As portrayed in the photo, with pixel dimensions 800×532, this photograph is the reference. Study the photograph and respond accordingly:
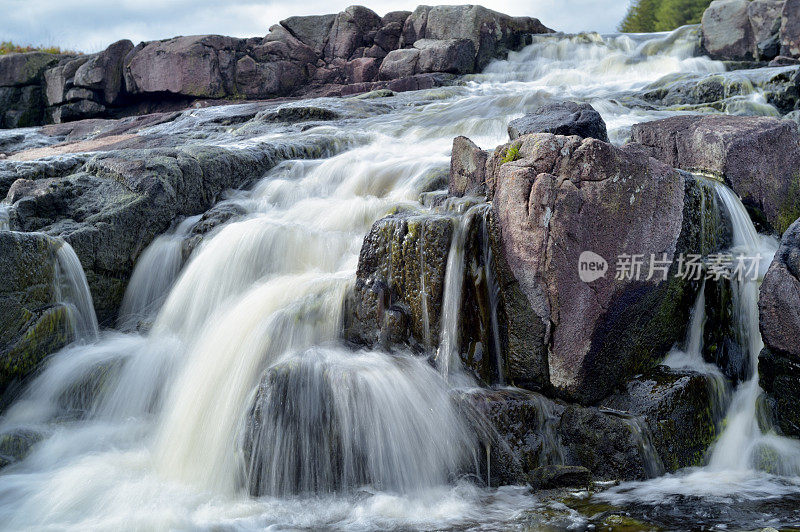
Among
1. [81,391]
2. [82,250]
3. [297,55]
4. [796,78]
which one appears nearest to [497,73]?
[297,55]

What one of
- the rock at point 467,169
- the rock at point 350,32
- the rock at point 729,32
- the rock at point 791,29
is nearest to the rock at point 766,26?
the rock at point 729,32

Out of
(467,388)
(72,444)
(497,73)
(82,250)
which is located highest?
(497,73)

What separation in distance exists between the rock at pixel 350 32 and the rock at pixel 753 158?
1778 centimetres

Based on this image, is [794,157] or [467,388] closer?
[467,388]

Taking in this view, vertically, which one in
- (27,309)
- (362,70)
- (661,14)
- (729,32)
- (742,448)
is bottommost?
(742,448)

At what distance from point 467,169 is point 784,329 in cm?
311

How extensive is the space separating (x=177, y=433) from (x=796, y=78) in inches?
467

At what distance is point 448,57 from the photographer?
20.3 m

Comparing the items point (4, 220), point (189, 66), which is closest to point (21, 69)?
point (189, 66)

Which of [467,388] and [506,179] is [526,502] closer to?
[467,388]

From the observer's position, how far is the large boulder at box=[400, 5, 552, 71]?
21.1 meters

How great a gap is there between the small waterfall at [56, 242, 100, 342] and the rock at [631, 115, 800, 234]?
6.32m

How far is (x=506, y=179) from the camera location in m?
4.99

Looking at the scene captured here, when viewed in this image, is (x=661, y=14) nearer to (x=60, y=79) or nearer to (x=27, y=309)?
(x=60, y=79)
